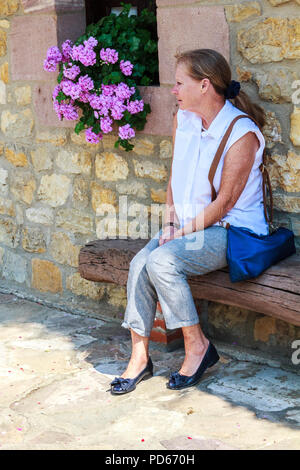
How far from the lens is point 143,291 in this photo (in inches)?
135

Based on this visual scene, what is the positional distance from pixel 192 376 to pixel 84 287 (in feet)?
4.71

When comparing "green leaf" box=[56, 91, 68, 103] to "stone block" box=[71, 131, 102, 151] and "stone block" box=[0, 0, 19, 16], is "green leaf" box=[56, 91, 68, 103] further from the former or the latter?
"stone block" box=[0, 0, 19, 16]

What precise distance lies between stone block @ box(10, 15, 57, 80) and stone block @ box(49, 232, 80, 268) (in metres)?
1.04

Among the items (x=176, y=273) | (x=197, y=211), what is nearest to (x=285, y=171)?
(x=197, y=211)

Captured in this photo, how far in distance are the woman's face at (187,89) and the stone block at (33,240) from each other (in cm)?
180

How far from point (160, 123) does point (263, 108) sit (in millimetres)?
676

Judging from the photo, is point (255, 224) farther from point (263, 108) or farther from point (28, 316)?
point (28, 316)

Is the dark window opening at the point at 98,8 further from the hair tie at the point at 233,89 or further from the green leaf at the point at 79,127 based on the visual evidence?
the hair tie at the point at 233,89

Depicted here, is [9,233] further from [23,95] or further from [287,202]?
[287,202]

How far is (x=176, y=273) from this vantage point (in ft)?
10.9

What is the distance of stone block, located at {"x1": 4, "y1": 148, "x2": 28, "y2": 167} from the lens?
4.91 m

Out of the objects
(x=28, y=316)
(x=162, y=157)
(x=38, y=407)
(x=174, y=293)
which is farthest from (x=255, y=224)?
(x=28, y=316)

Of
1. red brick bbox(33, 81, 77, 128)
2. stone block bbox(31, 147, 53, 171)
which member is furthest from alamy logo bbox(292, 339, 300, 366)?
stone block bbox(31, 147, 53, 171)
